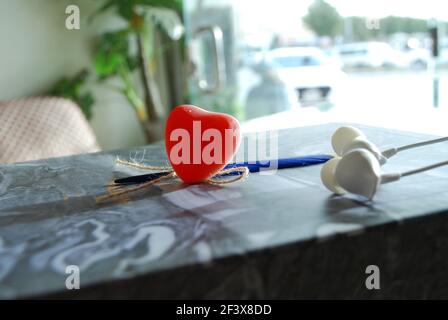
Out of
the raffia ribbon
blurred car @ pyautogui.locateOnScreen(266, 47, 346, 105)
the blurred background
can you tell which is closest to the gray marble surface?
the raffia ribbon

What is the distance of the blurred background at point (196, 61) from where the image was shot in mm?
2840

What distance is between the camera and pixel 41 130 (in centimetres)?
252

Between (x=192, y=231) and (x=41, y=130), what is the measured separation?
2163 millimetres

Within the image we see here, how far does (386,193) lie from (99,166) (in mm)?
597

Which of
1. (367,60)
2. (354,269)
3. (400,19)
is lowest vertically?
(354,269)

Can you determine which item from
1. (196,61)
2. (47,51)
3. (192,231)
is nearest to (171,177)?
(192,231)

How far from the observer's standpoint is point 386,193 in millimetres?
678

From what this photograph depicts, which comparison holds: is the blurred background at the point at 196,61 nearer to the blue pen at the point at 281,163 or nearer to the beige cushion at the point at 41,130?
the beige cushion at the point at 41,130

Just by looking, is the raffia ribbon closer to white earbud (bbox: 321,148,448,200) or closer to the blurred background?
white earbud (bbox: 321,148,448,200)

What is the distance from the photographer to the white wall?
2.88 metres

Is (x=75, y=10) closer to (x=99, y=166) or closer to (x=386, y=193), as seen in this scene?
(x=99, y=166)

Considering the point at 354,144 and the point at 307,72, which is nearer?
the point at 354,144

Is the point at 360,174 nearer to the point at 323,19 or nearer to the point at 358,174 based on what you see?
the point at 358,174

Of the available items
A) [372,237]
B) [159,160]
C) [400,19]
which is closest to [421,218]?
[372,237]
